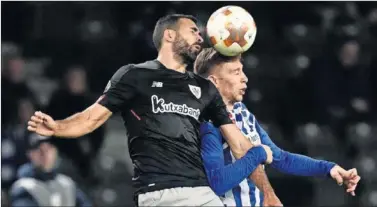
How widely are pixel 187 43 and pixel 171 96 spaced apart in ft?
1.28

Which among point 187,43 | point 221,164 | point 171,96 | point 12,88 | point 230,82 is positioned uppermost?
point 12,88

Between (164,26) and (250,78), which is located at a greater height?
(250,78)

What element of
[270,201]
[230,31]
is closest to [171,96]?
[230,31]

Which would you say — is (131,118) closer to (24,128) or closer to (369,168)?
(24,128)

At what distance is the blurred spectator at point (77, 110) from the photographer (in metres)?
11.3

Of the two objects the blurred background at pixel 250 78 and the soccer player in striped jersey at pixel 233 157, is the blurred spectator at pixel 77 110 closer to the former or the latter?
the blurred background at pixel 250 78

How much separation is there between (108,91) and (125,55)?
6.13 metres

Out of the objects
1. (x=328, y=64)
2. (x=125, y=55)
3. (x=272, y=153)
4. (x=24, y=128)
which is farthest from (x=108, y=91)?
(x=328, y=64)

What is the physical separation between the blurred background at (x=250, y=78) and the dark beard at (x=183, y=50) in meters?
5.06

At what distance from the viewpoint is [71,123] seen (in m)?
5.94

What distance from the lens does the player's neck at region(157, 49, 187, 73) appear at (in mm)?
6223

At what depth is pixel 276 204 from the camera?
228 inches

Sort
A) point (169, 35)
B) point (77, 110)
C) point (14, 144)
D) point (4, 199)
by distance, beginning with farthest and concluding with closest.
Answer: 1. point (77, 110)
2. point (14, 144)
3. point (4, 199)
4. point (169, 35)

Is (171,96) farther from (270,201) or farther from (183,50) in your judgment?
(270,201)
